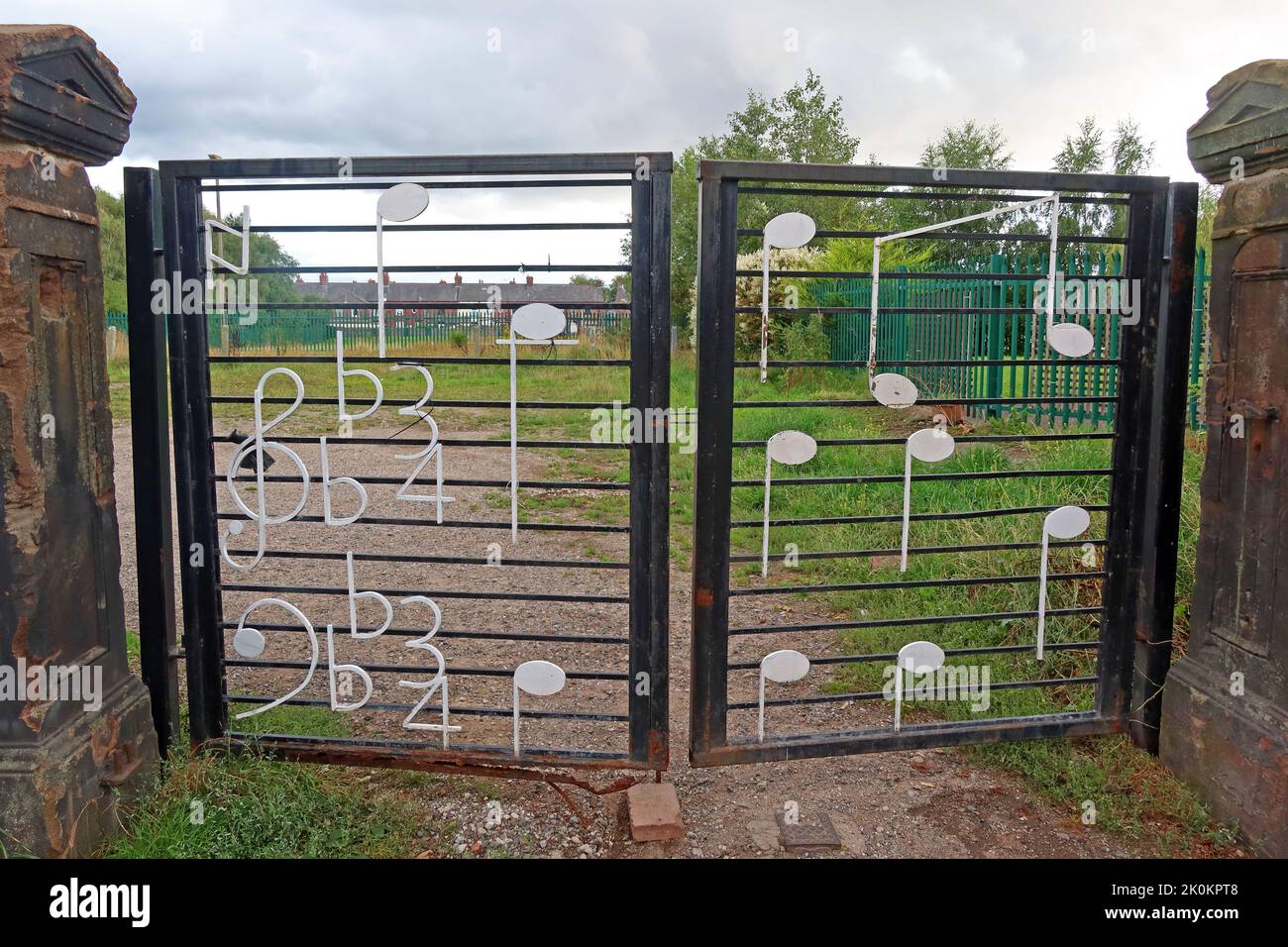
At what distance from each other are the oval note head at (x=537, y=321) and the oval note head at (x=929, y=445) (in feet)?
4.89

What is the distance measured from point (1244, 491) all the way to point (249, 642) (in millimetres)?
4036

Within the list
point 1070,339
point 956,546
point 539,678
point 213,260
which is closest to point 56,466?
point 213,260

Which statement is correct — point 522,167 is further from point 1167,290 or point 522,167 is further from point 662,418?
point 1167,290

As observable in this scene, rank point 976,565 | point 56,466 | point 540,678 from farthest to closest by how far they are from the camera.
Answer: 1. point 976,565
2. point 540,678
3. point 56,466

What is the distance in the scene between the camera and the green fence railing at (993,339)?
912 centimetres

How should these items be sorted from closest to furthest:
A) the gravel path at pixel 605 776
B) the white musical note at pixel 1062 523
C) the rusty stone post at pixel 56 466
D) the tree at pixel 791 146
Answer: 1. the rusty stone post at pixel 56 466
2. the gravel path at pixel 605 776
3. the white musical note at pixel 1062 523
4. the tree at pixel 791 146

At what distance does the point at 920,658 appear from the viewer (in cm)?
379

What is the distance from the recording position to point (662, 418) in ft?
11.1

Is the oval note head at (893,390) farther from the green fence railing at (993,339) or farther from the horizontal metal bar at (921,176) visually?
the green fence railing at (993,339)

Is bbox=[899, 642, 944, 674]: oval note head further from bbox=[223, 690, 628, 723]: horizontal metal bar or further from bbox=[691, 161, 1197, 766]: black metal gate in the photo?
bbox=[223, 690, 628, 723]: horizontal metal bar

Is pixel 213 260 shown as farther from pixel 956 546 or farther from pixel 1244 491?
pixel 1244 491

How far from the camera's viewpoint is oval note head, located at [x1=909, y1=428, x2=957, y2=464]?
364cm

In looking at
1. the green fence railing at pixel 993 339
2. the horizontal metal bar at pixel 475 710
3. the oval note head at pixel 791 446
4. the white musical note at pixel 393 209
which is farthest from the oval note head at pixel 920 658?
the green fence railing at pixel 993 339

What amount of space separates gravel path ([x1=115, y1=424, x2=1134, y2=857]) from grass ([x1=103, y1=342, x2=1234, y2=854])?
223 millimetres
